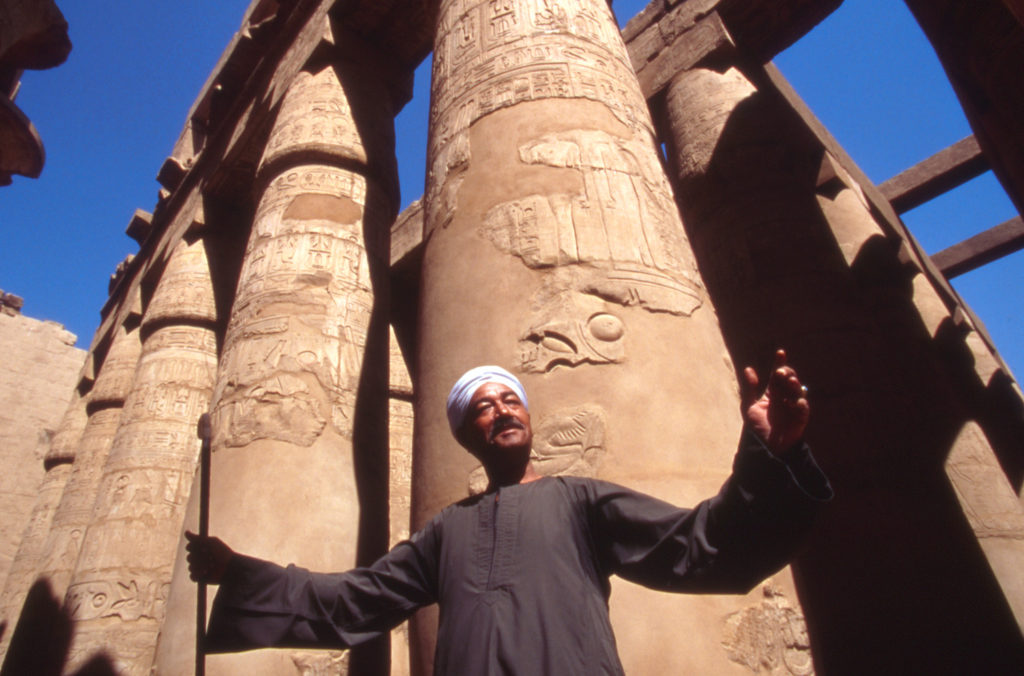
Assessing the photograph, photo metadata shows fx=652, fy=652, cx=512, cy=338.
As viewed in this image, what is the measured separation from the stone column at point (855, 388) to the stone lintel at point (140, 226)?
8962 mm

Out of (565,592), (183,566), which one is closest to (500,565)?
(565,592)

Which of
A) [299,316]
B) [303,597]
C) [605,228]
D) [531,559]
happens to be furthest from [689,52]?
[303,597]

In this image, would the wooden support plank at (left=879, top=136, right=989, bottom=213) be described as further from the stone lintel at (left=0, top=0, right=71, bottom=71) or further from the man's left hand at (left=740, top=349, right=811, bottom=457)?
the stone lintel at (left=0, top=0, right=71, bottom=71)

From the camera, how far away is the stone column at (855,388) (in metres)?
3.10

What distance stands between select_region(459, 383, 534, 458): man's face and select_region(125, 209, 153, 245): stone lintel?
10.7 metres

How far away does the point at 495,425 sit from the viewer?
165 centimetres

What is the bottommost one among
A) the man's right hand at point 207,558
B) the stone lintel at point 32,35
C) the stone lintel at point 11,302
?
the man's right hand at point 207,558

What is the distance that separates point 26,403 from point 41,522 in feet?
27.1

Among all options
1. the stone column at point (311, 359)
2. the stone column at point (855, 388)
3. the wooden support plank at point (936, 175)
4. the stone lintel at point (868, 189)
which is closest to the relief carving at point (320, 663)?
the stone column at point (311, 359)

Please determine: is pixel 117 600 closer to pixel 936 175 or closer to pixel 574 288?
pixel 574 288

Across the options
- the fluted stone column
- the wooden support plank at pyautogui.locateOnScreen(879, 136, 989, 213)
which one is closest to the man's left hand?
the wooden support plank at pyautogui.locateOnScreen(879, 136, 989, 213)

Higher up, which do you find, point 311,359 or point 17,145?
point 311,359

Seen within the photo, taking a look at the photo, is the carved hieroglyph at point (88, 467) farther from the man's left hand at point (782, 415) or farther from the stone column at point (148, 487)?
the man's left hand at point (782, 415)

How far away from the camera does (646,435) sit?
202 centimetres
